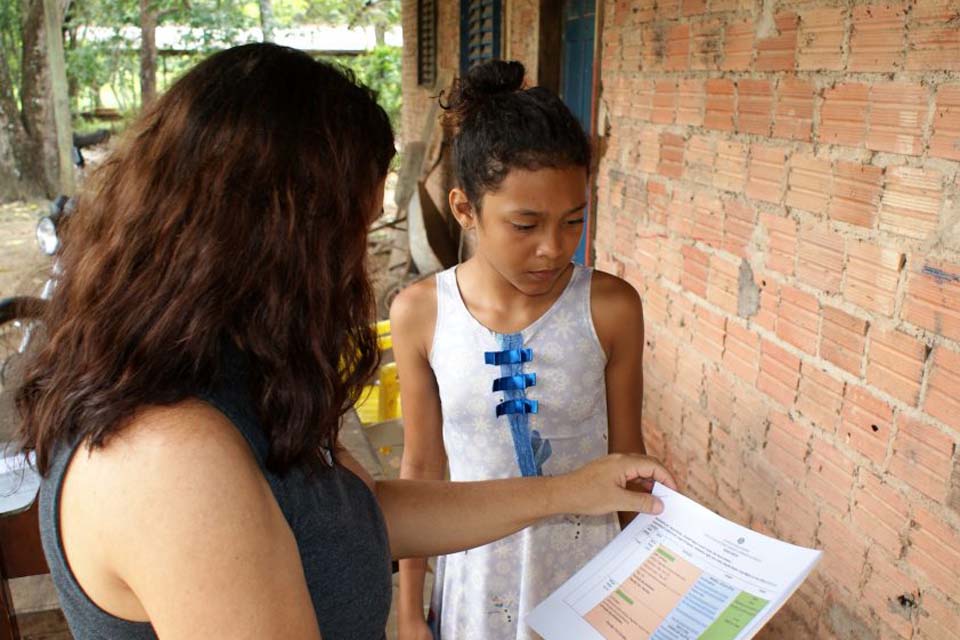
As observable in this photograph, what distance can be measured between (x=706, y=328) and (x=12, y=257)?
8660mm

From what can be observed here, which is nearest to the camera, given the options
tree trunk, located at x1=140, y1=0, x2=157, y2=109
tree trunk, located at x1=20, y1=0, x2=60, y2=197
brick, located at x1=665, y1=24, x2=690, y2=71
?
brick, located at x1=665, y1=24, x2=690, y2=71

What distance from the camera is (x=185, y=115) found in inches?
32.9

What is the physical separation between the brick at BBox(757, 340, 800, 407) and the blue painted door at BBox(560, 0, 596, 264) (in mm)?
1532

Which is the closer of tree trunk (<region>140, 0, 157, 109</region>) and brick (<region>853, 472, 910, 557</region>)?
brick (<region>853, 472, 910, 557</region>)

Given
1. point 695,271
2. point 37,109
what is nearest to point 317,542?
point 695,271

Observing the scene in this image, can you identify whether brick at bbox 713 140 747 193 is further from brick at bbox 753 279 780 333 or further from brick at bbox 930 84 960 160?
brick at bbox 930 84 960 160

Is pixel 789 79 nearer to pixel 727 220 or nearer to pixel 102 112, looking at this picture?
pixel 727 220

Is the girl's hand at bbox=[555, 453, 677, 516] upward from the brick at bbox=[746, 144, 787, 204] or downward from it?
downward

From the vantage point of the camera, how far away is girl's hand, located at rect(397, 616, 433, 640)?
156 centimetres

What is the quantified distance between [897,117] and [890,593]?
38.4 inches

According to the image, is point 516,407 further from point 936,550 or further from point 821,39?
point 821,39

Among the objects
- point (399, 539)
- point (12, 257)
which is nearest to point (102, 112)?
point (12, 257)

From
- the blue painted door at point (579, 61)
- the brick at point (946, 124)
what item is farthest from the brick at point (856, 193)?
the blue painted door at point (579, 61)

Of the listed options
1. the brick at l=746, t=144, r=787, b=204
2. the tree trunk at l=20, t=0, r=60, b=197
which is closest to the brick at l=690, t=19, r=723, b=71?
the brick at l=746, t=144, r=787, b=204
